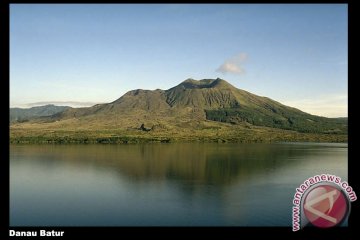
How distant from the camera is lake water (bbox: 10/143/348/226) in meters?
22.4

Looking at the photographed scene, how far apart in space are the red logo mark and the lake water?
5164mm

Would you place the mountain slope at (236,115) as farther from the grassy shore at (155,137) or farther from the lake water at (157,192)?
the lake water at (157,192)

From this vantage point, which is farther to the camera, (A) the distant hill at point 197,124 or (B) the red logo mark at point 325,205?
(A) the distant hill at point 197,124

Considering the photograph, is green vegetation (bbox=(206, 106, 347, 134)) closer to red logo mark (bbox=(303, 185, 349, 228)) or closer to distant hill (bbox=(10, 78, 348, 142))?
distant hill (bbox=(10, 78, 348, 142))

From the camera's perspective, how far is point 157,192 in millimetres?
29266

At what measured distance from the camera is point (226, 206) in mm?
25359

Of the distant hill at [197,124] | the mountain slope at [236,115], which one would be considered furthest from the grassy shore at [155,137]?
the mountain slope at [236,115]

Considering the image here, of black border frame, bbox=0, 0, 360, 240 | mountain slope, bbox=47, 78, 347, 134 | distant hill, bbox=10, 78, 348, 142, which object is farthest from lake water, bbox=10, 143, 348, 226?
mountain slope, bbox=47, 78, 347, 134

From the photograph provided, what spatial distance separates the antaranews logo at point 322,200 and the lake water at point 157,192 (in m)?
5.12

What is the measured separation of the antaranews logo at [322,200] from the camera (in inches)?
615

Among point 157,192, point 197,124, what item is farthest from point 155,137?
point 157,192
